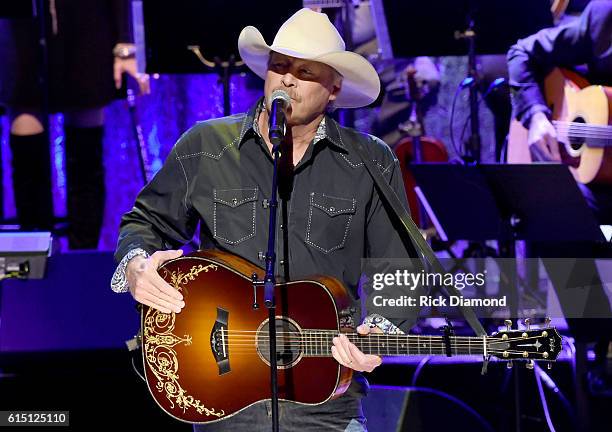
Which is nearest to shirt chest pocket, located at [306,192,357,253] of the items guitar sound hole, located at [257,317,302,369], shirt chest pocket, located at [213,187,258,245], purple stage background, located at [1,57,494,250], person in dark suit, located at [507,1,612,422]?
shirt chest pocket, located at [213,187,258,245]

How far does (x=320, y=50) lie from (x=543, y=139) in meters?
3.01

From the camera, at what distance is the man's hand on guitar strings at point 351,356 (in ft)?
11.0

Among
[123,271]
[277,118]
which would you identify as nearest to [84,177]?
[123,271]

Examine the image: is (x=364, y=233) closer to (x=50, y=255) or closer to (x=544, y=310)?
(x=50, y=255)

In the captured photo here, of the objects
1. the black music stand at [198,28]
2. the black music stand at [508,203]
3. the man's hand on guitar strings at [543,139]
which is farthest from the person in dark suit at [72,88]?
the man's hand on guitar strings at [543,139]

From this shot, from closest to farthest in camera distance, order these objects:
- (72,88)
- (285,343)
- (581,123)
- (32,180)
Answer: (285,343), (581,123), (32,180), (72,88)

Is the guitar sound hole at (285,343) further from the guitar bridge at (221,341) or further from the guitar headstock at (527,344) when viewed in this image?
the guitar headstock at (527,344)

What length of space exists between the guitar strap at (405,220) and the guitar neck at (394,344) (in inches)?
8.1

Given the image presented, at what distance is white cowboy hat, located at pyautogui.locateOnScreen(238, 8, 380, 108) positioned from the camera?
3691 millimetres

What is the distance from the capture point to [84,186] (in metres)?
7.05

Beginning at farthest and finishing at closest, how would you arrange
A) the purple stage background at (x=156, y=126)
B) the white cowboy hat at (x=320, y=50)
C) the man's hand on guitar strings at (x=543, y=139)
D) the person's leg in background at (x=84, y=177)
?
the purple stage background at (x=156, y=126) → the person's leg in background at (x=84, y=177) → the man's hand on guitar strings at (x=543, y=139) → the white cowboy hat at (x=320, y=50)

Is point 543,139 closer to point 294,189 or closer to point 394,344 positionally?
point 294,189

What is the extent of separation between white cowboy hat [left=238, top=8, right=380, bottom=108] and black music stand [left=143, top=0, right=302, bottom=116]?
7.39ft

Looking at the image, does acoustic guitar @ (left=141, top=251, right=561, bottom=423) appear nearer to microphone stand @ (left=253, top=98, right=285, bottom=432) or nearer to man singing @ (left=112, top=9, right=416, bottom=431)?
man singing @ (left=112, top=9, right=416, bottom=431)
